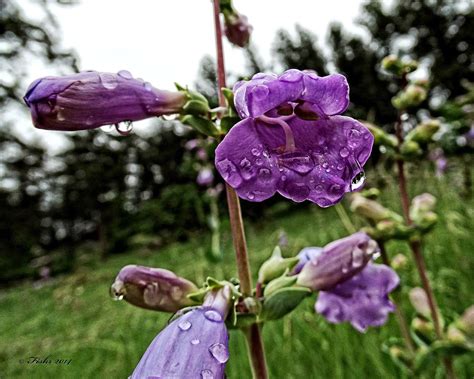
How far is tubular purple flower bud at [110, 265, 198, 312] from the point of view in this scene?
0.67m

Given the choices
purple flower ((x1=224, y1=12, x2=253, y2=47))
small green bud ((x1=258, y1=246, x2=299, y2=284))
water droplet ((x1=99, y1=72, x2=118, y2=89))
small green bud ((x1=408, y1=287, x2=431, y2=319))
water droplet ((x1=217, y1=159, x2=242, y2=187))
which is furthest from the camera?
small green bud ((x1=408, y1=287, x2=431, y2=319))

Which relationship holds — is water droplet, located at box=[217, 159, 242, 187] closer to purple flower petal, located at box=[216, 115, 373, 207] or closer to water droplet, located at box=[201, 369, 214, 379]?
purple flower petal, located at box=[216, 115, 373, 207]

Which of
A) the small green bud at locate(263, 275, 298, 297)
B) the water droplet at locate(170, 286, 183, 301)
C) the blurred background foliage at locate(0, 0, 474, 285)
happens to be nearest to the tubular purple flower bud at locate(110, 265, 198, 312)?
the water droplet at locate(170, 286, 183, 301)

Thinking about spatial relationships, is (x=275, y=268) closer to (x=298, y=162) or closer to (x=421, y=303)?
(x=298, y=162)

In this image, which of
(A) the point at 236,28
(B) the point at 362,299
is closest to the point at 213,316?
(B) the point at 362,299

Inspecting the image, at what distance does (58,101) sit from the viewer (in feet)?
1.85

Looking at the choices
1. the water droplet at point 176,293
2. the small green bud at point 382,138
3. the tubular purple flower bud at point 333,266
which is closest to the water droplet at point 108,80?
the water droplet at point 176,293

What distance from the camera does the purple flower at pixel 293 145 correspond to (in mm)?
500

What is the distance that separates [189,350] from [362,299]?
443 mm


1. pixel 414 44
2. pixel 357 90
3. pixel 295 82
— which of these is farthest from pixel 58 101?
pixel 414 44

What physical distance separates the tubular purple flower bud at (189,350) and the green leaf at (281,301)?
0.34 feet

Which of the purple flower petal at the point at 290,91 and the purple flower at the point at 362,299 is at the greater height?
the purple flower petal at the point at 290,91

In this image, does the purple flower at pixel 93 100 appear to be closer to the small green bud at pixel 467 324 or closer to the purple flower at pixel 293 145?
the purple flower at pixel 293 145

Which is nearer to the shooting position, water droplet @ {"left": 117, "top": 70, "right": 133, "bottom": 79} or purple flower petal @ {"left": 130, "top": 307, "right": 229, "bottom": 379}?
purple flower petal @ {"left": 130, "top": 307, "right": 229, "bottom": 379}
